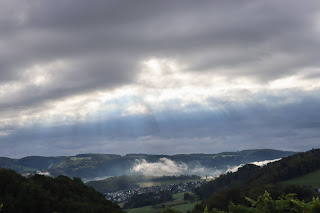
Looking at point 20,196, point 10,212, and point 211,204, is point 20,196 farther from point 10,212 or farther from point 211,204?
point 211,204

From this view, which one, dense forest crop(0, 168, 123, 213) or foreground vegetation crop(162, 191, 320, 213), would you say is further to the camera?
dense forest crop(0, 168, 123, 213)

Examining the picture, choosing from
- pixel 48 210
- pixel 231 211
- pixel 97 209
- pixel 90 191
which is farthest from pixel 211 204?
pixel 231 211

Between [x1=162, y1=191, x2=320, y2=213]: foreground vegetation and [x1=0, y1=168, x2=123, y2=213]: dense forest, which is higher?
[x1=162, y1=191, x2=320, y2=213]: foreground vegetation

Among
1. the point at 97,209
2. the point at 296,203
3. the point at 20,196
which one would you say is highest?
the point at 296,203

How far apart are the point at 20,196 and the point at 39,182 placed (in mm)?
16520

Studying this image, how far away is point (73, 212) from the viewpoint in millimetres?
68500

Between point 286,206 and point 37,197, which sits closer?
point 286,206

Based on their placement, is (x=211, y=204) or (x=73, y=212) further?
(x=211, y=204)

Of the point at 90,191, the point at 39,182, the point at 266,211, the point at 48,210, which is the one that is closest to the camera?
the point at 266,211

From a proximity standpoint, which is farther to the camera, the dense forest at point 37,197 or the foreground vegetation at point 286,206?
the dense forest at point 37,197

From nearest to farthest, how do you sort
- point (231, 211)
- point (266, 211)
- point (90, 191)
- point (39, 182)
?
point (266, 211) < point (231, 211) < point (39, 182) < point (90, 191)

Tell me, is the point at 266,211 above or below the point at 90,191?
above

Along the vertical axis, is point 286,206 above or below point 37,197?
above

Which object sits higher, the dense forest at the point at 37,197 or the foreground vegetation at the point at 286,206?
the foreground vegetation at the point at 286,206
